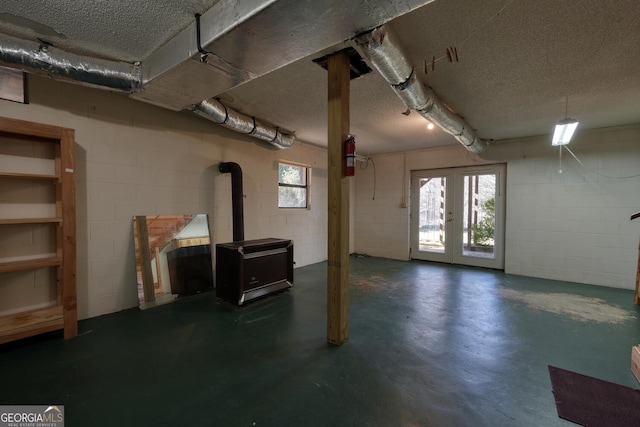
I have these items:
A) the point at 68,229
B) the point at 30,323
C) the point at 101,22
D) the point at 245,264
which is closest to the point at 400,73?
the point at 101,22

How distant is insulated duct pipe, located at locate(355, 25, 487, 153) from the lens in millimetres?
1702

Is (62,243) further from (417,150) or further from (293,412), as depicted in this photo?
(417,150)

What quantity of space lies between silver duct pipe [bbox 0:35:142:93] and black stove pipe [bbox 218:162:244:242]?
1530 mm

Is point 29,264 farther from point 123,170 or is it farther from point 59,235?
point 123,170

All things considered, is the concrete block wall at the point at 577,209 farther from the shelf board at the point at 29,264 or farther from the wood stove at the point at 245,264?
the shelf board at the point at 29,264

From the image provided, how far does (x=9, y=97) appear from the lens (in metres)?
2.27

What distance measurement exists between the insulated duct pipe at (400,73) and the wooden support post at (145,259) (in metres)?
3.04

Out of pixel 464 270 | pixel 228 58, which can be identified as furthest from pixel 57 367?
pixel 464 270

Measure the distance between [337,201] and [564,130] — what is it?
302 cm

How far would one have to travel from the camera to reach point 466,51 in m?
2.15

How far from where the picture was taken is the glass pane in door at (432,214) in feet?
18.6

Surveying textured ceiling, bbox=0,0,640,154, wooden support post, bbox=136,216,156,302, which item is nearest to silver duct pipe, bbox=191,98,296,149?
textured ceiling, bbox=0,0,640,154

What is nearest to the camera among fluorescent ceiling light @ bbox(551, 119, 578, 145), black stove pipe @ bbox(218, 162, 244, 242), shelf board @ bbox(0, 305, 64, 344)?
shelf board @ bbox(0, 305, 64, 344)

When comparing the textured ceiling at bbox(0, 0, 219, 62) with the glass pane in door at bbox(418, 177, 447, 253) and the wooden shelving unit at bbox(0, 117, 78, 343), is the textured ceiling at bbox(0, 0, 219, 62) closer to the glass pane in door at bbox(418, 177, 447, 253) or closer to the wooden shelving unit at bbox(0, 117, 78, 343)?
the wooden shelving unit at bbox(0, 117, 78, 343)
